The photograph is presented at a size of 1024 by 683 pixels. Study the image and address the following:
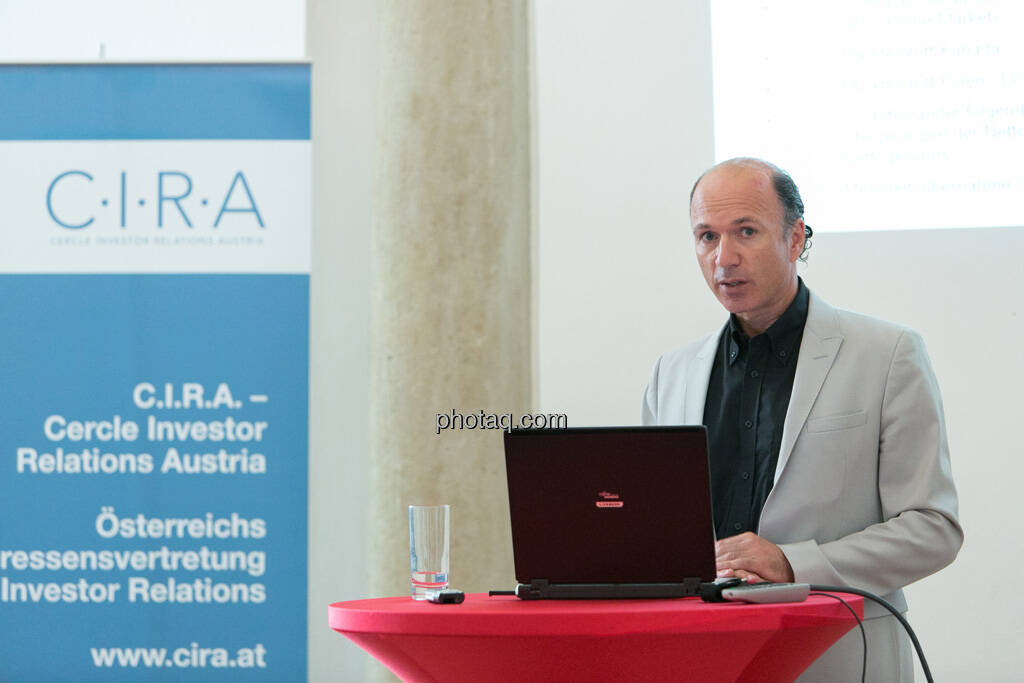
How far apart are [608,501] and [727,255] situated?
31.8 inches

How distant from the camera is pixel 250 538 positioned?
11.7ft

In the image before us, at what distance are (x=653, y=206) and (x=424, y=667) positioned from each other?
11.7 ft

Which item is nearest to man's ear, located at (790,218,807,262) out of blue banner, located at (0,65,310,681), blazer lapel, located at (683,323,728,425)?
blazer lapel, located at (683,323,728,425)

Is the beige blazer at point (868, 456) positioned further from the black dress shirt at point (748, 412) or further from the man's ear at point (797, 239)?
the man's ear at point (797, 239)

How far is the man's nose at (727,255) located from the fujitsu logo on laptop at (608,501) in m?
0.79

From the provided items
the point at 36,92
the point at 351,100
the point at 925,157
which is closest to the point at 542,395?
the point at 351,100

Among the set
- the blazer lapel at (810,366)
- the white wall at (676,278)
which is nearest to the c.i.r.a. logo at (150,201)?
the white wall at (676,278)

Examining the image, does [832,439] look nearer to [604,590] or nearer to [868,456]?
[868,456]

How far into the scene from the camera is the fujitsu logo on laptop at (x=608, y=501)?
65.7 inches

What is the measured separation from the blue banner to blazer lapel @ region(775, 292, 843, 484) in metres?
1.85

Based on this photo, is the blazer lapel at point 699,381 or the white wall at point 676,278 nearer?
the blazer lapel at point 699,381

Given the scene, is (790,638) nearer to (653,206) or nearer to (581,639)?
(581,639)

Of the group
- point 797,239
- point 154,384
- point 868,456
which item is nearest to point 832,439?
point 868,456

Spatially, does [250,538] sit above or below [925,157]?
below
